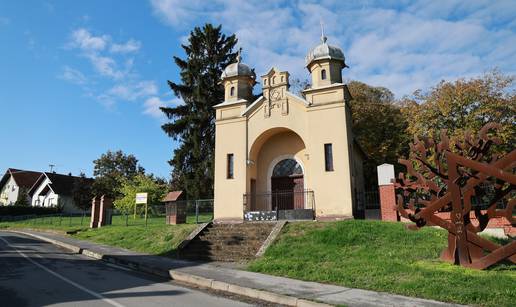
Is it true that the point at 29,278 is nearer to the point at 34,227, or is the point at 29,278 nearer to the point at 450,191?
the point at 450,191

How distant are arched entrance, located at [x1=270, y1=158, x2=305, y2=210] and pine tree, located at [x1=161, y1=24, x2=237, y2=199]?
10822mm

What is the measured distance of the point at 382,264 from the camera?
383 inches

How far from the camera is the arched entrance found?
19.6m

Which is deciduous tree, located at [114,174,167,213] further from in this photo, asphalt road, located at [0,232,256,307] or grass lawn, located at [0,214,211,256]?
asphalt road, located at [0,232,256,307]

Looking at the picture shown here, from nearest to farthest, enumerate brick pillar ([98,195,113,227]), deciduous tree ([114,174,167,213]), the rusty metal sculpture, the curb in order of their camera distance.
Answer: the curb < the rusty metal sculpture < brick pillar ([98,195,113,227]) < deciduous tree ([114,174,167,213])

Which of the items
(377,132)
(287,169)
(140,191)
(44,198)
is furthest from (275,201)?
(44,198)

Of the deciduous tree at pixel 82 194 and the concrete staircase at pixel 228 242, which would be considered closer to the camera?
the concrete staircase at pixel 228 242

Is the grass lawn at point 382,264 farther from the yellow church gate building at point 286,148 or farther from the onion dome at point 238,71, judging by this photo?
the onion dome at point 238,71

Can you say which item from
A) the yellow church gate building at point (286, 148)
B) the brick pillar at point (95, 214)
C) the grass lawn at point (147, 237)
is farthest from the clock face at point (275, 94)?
the brick pillar at point (95, 214)

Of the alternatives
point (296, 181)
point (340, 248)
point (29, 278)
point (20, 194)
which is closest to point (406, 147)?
point (296, 181)

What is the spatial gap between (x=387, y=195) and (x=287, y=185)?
606cm

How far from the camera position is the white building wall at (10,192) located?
58.0m

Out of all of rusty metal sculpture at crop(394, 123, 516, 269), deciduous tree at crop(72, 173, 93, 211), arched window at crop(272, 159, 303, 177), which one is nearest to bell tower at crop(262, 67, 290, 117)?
arched window at crop(272, 159, 303, 177)

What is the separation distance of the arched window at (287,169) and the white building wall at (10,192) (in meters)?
53.3
